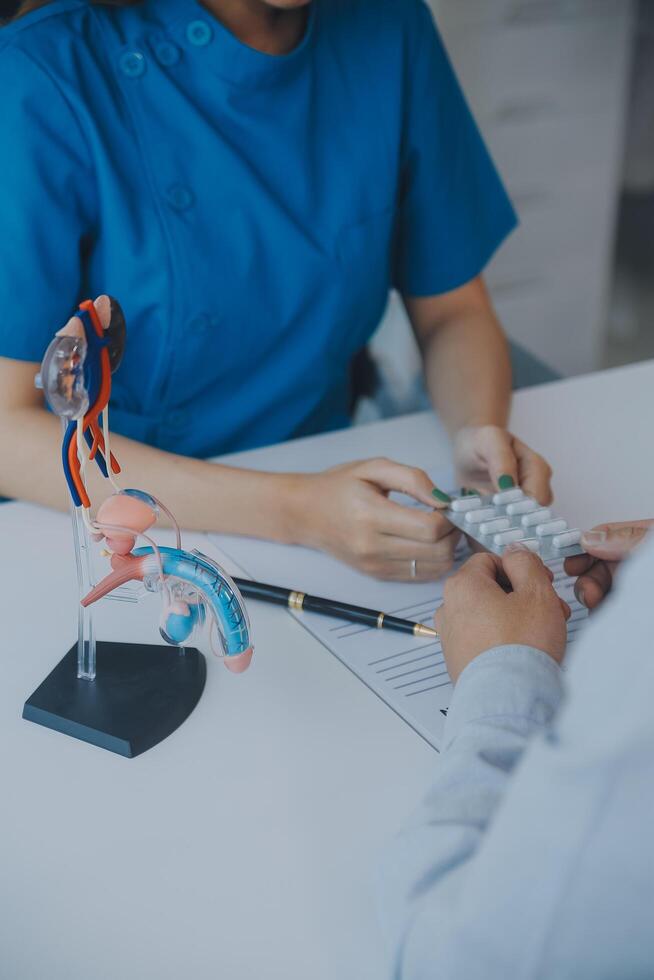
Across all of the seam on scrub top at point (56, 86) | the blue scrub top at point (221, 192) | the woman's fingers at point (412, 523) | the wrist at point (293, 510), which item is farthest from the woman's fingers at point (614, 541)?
the seam on scrub top at point (56, 86)

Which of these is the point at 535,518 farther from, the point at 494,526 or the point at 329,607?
the point at 329,607

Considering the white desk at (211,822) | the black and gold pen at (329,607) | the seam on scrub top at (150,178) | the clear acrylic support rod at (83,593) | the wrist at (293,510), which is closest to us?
the white desk at (211,822)

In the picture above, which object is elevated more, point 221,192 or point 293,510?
point 221,192

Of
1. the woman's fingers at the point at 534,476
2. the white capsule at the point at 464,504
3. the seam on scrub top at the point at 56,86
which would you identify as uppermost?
the seam on scrub top at the point at 56,86

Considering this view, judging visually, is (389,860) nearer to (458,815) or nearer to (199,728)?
(458,815)

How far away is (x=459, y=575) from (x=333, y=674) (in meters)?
0.11

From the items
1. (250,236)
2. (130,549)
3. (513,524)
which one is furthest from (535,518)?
(250,236)

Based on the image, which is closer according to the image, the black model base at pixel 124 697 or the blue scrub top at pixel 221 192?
the black model base at pixel 124 697

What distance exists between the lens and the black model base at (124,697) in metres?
0.65

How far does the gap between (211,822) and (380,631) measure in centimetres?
21

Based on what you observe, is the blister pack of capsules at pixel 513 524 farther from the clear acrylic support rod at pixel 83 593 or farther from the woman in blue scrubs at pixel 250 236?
the clear acrylic support rod at pixel 83 593

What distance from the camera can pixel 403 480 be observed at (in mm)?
816

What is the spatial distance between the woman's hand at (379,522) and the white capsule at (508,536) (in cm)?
7

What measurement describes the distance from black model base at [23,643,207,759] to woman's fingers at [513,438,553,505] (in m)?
0.32
